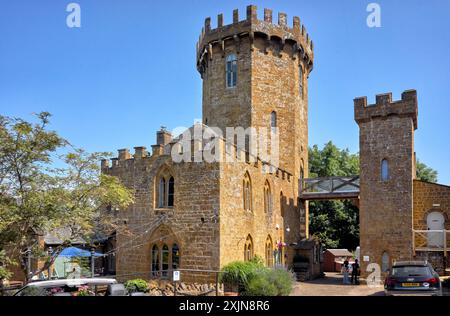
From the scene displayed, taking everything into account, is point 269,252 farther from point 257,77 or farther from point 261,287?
point 257,77

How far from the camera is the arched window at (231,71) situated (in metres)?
29.5

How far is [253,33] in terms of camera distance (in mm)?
28812

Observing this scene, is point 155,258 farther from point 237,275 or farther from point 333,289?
point 333,289

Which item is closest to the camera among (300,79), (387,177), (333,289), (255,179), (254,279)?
(254,279)

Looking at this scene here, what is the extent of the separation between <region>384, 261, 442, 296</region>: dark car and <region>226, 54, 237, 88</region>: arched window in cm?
1792

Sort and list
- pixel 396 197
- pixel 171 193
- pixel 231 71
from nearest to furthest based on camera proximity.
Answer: pixel 171 193
pixel 396 197
pixel 231 71

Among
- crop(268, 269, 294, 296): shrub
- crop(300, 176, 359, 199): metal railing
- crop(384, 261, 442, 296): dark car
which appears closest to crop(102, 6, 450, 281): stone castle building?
crop(300, 176, 359, 199): metal railing

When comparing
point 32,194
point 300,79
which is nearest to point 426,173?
point 300,79

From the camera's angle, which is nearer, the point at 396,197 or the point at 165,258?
the point at 165,258

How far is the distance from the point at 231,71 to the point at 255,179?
362 inches

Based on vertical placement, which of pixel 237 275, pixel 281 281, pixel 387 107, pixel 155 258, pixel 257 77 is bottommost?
pixel 281 281

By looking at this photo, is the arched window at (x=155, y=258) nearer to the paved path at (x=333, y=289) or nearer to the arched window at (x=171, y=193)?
the arched window at (x=171, y=193)

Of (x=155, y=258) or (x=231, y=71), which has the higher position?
(x=231, y=71)

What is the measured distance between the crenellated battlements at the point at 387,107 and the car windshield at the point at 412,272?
478 inches
